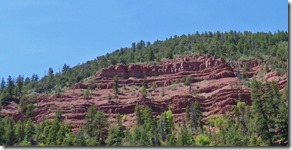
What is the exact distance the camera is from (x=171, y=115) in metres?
41.8

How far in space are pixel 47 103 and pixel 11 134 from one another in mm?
16016

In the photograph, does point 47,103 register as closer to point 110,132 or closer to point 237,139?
point 110,132

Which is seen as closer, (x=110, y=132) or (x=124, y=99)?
(x=110, y=132)

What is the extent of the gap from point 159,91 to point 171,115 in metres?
12.3

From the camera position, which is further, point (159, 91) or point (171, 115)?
point (159, 91)

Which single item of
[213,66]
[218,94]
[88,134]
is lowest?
[88,134]

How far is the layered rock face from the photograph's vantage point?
4675 centimetres

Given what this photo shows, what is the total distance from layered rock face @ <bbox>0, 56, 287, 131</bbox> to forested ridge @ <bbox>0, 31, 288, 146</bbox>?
180 centimetres

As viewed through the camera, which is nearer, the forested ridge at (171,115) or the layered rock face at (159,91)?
the forested ridge at (171,115)

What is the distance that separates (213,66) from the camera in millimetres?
58500

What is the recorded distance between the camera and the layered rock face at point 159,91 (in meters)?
46.8

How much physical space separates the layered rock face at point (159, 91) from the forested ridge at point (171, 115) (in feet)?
5.91

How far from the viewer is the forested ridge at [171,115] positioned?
25797mm

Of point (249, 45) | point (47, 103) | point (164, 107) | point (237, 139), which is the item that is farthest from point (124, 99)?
point (237, 139)
